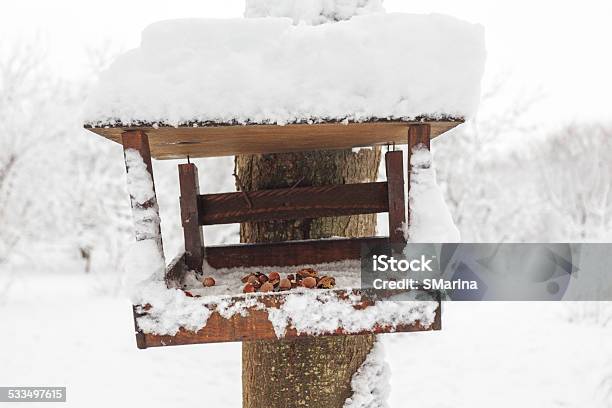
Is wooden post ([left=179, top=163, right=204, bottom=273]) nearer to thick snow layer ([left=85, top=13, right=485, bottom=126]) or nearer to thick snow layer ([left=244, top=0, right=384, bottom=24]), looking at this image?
thick snow layer ([left=85, top=13, right=485, bottom=126])

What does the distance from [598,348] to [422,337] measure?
1.97m

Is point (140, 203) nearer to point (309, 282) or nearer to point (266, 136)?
point (266, 136)

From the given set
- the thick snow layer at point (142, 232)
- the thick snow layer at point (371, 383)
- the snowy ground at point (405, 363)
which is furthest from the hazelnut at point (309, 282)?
the snowy ground at point (405, 363)

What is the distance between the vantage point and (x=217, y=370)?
5.80m

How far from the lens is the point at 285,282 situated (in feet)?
4.85

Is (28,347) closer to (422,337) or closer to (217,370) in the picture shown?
(217,370)

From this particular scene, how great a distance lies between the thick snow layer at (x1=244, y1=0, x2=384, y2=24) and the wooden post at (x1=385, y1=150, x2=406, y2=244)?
0.68 m

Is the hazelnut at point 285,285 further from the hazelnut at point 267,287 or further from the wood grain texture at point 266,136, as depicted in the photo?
the wood grain texture at point 266,136

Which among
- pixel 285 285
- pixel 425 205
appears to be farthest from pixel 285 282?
pixel 425 205

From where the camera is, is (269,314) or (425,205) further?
(425,205)

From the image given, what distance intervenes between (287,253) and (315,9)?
90 cm

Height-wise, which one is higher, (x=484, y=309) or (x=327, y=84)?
(x=327, y=84)

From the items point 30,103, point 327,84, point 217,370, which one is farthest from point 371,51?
point 30,103

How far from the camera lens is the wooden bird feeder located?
51.1 inches
